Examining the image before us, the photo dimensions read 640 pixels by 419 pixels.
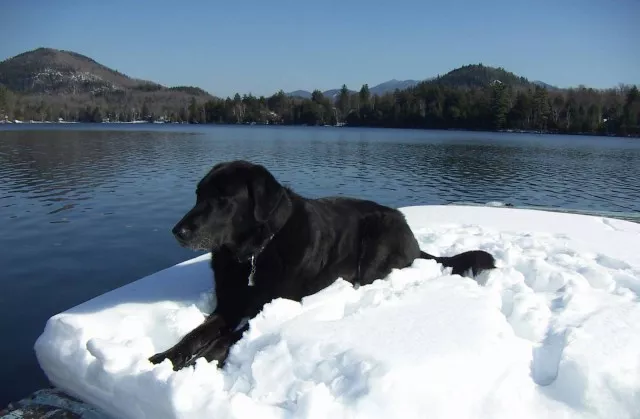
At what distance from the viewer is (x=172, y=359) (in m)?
3.71

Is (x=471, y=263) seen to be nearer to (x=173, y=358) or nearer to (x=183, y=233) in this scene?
(x=183, y=233)

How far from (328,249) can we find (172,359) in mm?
1915

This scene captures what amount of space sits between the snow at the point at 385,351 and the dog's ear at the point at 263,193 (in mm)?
832

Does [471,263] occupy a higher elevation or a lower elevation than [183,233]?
lower

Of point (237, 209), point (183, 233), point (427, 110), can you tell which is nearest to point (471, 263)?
point (237, 209)

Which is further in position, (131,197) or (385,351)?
(131,197)

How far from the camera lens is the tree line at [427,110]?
11225 centimetres

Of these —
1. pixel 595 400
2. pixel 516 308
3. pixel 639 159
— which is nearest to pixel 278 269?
pixel 516 308

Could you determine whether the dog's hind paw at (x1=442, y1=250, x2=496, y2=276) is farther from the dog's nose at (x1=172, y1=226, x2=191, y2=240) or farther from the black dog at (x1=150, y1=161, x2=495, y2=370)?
the dog's nose at (x1=172, y1=226, x2=191, y2=240)

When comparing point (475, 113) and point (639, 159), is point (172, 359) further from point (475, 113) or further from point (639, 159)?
point (475, 113)

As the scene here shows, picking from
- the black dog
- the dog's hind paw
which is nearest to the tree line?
the dog's hind paw

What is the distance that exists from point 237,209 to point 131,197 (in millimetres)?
16231

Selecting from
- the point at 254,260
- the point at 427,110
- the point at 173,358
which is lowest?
the point at 173,358

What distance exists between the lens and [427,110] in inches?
5674
